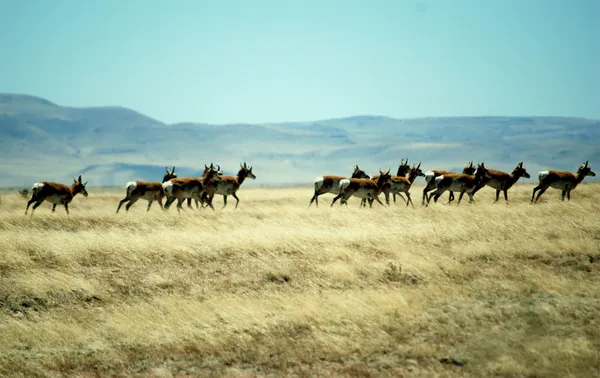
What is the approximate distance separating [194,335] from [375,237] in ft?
23.4

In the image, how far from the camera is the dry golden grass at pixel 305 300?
7379 mm

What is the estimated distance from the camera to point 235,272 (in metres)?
11.7

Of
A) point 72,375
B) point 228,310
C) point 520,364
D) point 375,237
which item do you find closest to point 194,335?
point 228,310

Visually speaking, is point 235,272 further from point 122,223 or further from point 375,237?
point 122,223

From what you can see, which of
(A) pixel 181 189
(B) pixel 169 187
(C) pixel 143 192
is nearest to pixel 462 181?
(A) pixel 181 189

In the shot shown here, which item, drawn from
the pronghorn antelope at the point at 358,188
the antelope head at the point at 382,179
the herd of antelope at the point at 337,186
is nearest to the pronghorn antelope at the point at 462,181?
the herd of antelope at the point at 337,186

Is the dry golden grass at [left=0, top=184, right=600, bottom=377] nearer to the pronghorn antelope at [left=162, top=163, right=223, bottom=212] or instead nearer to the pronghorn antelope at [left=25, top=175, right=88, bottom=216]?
the pronghorn antelope at [left=25, top=175, right=88, bottom=216]

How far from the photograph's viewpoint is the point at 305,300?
31.1 feet

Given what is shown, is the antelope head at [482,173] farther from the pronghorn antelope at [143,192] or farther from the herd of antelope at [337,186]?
the pronghorn antelope at [143,192]

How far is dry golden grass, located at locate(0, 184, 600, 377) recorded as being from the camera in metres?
7.38

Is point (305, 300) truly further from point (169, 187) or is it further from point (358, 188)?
point (358, 188)

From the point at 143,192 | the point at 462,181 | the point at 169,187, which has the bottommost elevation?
the point at 143,192

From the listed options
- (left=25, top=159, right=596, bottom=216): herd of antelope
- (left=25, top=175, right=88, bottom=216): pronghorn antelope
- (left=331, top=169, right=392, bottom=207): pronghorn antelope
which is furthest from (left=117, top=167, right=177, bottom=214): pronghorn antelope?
(left=331, top=169, right=392, bottom=207): pronghorn antelope

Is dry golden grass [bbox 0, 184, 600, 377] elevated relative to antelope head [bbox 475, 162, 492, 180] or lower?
lower
